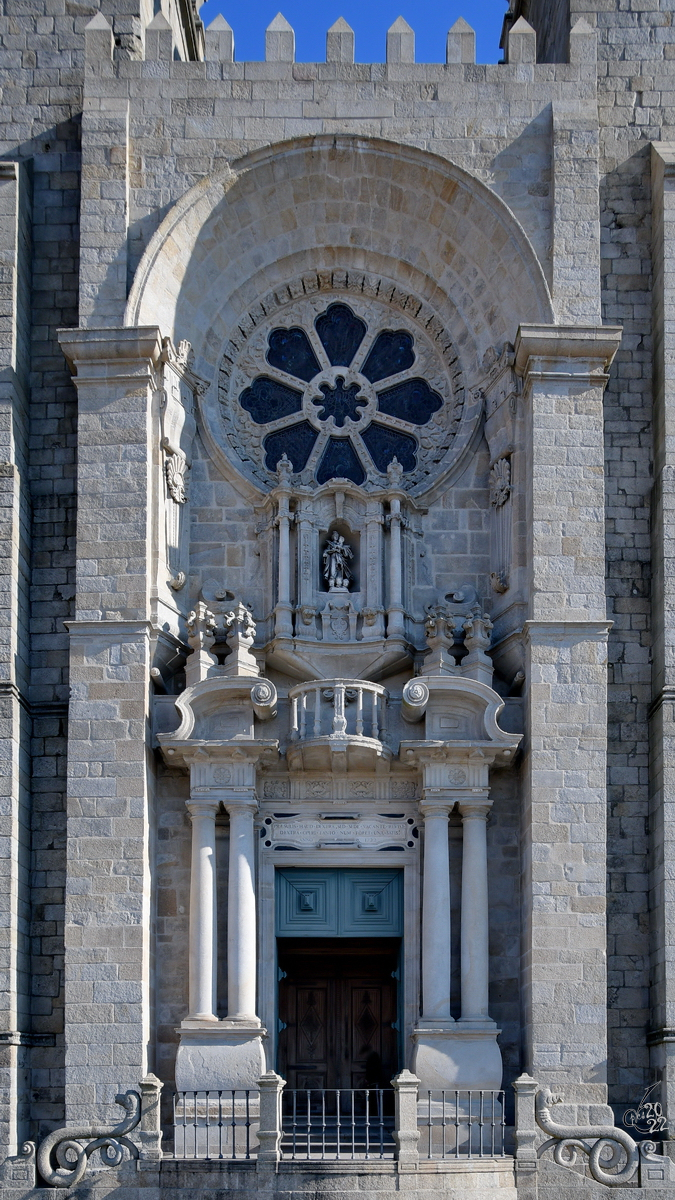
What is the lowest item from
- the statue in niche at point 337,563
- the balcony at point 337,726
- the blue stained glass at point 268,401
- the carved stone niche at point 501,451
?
the balcony at point 337,726

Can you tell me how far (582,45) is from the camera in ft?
61.7

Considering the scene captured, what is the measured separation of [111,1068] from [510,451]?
698 centimetres

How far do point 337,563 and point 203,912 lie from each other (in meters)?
3.71

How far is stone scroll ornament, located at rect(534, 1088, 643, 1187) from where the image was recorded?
15.7 metres

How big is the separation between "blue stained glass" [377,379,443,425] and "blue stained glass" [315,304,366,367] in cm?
56

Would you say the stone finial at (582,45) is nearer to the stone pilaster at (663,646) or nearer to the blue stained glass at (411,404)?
the stone pilaster at (663,646)

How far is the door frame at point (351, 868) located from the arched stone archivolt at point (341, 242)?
5033 mm

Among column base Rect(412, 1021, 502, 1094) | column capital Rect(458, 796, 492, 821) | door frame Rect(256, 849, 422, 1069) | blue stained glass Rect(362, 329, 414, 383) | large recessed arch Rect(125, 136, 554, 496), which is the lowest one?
column base Rect(412, 1021, 502, 1094)

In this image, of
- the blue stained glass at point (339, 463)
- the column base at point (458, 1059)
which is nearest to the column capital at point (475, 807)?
the column base at point (458, 1059)

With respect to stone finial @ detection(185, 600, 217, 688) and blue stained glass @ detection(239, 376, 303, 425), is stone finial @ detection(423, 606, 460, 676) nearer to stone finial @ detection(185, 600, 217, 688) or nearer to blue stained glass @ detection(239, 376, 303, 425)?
stone finial @ detection(185, 600, 217, 688)

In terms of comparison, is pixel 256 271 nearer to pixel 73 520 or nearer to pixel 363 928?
pixel 73 520

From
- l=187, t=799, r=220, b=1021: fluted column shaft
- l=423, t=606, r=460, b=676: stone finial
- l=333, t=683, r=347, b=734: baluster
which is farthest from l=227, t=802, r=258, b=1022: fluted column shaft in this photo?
l=423, t=606, r=460, b=676: stone finial

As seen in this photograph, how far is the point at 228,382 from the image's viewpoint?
19234mm

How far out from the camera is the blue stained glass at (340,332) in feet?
63.7
